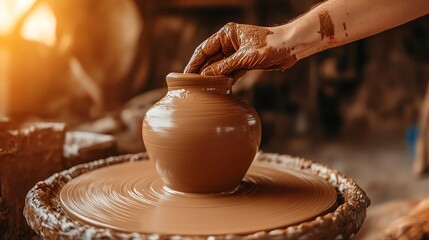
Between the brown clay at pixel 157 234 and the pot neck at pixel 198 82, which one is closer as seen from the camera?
the brown clay at pixel 157 234

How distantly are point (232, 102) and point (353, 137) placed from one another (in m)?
Answer: 4.62

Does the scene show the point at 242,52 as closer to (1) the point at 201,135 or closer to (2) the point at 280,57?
(2) the point at 280,57

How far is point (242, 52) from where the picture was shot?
55.4 inches

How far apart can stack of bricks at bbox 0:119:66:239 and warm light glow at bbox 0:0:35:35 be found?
190 centimetres

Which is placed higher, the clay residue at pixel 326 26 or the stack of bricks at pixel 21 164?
the clay residue at pixel 326 26

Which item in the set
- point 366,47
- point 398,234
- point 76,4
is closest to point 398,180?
point 366,47

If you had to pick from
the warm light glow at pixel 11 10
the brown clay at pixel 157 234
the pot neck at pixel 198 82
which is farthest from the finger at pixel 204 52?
the warm light glow at pixel 11 10

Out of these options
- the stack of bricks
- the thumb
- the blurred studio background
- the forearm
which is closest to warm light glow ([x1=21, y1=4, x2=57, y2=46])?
the blurred studio background

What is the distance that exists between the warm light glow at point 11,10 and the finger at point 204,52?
8.95 ft

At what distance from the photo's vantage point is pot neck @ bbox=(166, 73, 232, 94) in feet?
4.28

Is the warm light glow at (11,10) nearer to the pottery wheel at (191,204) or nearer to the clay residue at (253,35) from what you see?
the pottery wheel at (191,204)

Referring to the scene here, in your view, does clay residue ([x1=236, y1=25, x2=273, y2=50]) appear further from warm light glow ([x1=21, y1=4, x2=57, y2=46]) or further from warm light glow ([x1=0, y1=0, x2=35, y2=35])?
warm light glow ([x1=21, y1=4, x2=57, y2=46])

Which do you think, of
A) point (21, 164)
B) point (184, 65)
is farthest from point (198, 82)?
point (184, 65)

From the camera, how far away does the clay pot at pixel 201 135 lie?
1235 millimetres
